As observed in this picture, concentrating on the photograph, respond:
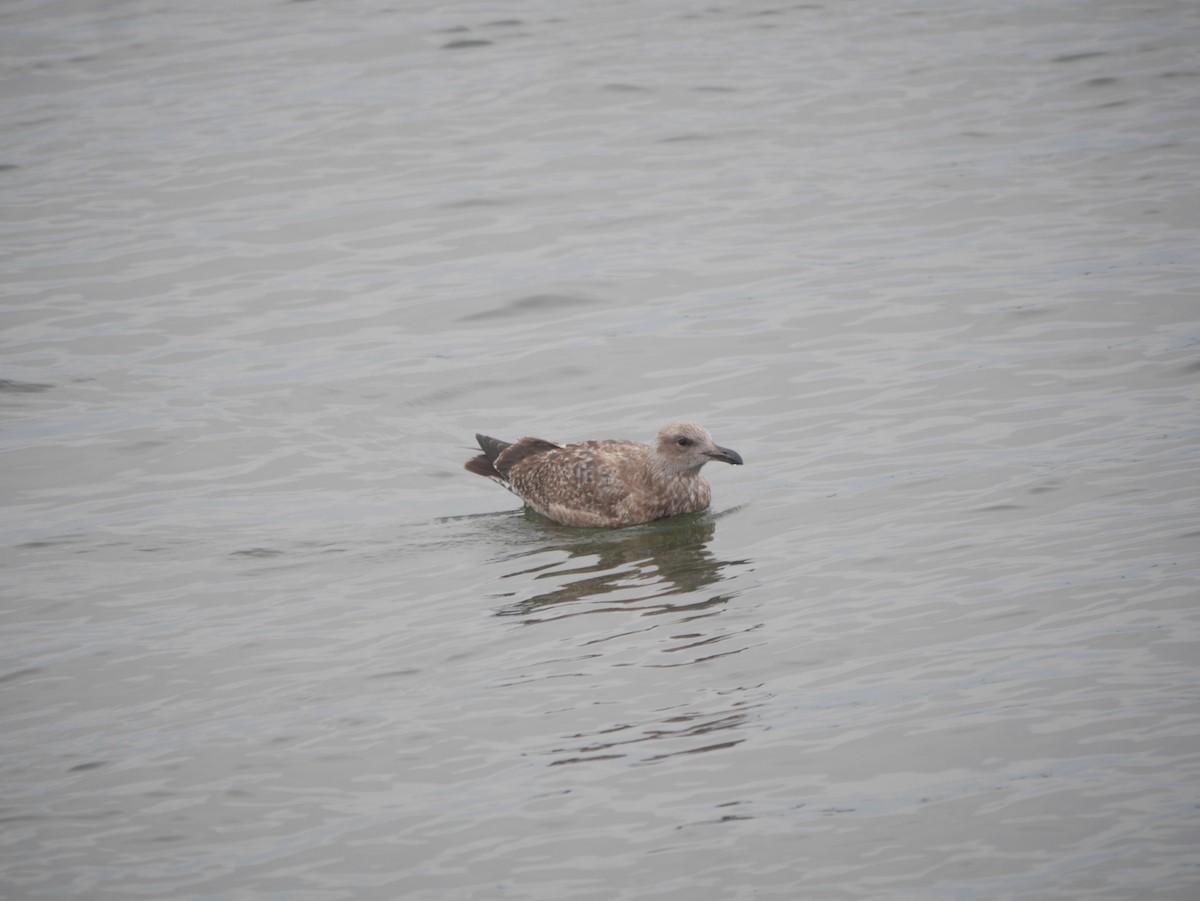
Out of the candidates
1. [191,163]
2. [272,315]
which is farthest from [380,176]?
[272,315]

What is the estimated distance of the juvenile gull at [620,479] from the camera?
12961 mm

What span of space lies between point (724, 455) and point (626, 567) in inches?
55.6

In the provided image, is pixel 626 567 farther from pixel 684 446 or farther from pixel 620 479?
pixel 684 446

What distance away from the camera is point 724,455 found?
12.6m

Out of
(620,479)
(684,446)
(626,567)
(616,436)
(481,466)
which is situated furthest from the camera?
(616,436)

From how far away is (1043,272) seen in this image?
17828 mm

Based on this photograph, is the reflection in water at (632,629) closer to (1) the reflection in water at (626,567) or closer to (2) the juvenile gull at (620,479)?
(1) the reflection in water at (626,567)

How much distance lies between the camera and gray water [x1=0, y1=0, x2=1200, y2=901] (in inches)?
320

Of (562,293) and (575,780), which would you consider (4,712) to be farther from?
(562,293)

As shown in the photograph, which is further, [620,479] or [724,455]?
[620,479]

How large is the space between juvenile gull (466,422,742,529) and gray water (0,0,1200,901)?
0.78 ft

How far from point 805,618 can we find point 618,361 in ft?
22.7

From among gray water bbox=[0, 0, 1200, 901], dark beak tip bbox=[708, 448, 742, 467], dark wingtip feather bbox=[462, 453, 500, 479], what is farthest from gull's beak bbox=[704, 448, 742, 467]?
dark wingtip feather bbox=[462, 453, 500, 479]

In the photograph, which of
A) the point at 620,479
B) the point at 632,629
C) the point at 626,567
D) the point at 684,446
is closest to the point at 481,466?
the point at 620,479
